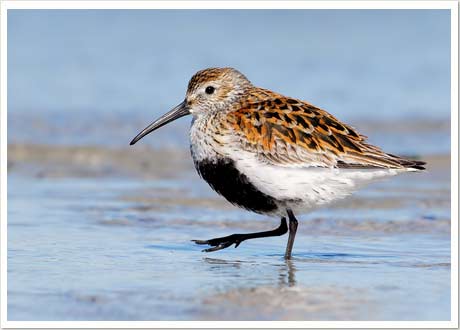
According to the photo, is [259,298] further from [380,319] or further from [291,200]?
[291,200]

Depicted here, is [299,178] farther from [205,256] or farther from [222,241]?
→ [205,256]

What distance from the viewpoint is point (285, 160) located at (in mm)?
7047

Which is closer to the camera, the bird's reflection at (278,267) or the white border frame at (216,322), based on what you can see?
the white border frame at (216,322)

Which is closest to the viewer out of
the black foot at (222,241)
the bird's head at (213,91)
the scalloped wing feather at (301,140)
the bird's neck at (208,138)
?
the scalloped wing feather at (301,140)

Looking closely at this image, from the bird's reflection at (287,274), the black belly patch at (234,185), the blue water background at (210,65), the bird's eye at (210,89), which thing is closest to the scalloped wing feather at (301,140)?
the black belly patch at (234,185)

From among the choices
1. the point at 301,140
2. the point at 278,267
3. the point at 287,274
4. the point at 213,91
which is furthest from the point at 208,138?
the point at 287,274

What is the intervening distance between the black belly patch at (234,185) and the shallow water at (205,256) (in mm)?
437

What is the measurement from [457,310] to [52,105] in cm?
Answer: 972

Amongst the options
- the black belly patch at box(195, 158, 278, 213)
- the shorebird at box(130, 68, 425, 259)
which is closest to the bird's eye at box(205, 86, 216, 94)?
the shorebird at box(130, 68, 425, 259)

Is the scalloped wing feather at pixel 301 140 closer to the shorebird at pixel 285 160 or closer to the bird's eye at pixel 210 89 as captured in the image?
the shorebird at pixel 285 160

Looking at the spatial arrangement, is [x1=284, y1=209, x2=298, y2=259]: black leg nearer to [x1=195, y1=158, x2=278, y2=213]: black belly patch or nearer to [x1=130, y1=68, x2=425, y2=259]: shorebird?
[x1=130, y1=68, x2=425, y2=259]: shorebird

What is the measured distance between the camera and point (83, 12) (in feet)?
62.1

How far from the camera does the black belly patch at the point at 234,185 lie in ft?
23.3

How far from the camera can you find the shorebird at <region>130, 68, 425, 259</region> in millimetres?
7055
